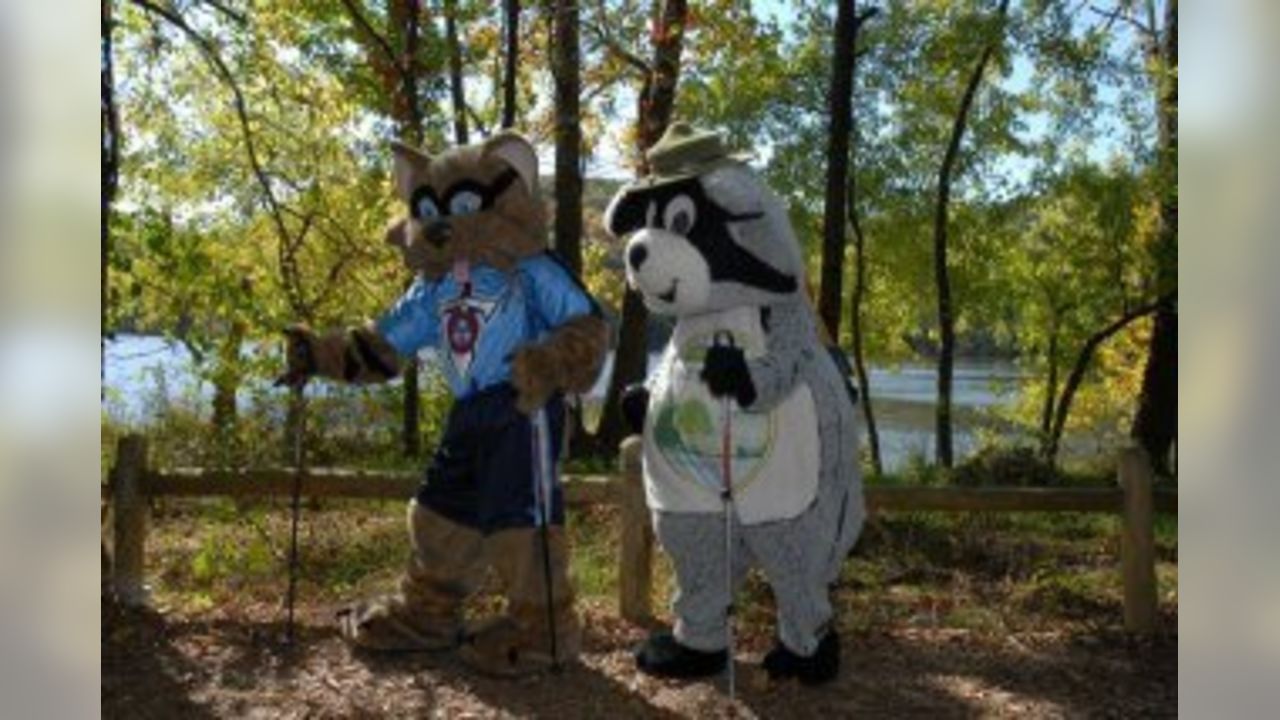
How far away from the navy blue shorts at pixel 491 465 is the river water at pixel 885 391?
13.5 inches

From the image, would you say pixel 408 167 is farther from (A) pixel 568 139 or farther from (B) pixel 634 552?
(A) pixel 568 139

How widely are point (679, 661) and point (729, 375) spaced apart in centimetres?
109

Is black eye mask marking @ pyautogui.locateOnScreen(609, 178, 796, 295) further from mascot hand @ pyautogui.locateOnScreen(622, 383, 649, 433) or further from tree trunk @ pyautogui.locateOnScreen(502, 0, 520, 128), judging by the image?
tree trunk @ pyautogui.locateOnScreen(502, 0, 520, 128)

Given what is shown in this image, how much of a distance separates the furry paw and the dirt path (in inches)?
3.4

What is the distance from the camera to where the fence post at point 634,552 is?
5.25 m

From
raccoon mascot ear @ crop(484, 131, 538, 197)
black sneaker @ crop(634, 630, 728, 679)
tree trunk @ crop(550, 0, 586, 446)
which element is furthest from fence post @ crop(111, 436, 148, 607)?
tree trunk @ crop(550, 0, 586, 446)

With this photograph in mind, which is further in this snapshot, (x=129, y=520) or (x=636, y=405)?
(x=129, y=520)

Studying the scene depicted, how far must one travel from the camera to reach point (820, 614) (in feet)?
13.7

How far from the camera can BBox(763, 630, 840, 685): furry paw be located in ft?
13.7

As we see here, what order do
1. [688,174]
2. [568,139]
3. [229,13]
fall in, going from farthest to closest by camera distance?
[568,139]
[229,13]
[688,174]

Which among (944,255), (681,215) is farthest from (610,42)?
(681,215)

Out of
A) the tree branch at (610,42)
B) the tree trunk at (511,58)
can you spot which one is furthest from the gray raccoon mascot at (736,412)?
the tree branch at (610,42)

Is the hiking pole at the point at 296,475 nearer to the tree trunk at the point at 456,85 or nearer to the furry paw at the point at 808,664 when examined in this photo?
the furry paw at the point at 808,664

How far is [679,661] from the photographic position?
4.32m
